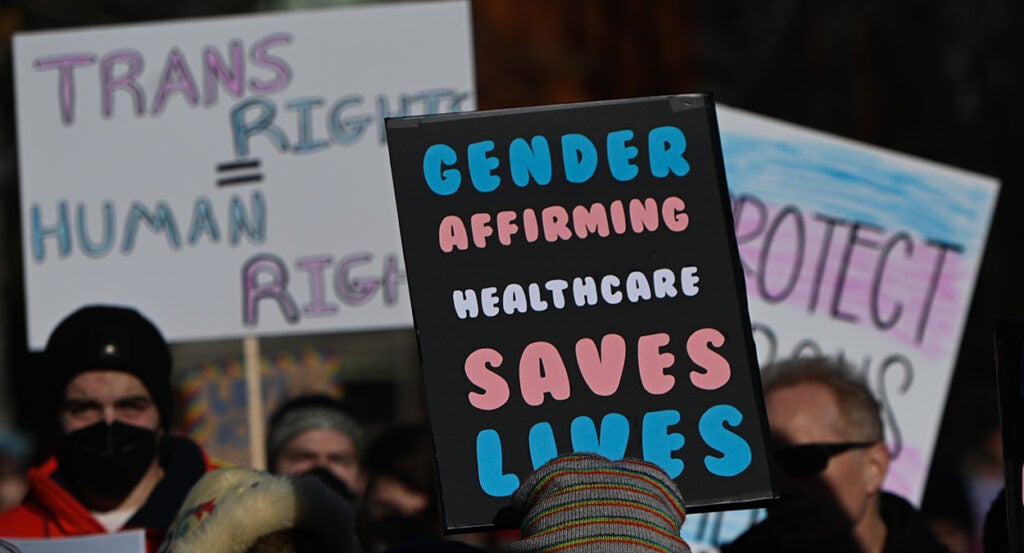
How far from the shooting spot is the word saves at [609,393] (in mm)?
2729

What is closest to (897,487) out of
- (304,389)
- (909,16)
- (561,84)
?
(304,389)

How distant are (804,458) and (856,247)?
1269 millimetres

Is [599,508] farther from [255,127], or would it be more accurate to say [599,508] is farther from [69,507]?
[255,127]

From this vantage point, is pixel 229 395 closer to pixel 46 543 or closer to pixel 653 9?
pixel 46 543

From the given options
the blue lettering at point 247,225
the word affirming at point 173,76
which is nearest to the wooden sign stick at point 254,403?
the blue lettering at point 247,225

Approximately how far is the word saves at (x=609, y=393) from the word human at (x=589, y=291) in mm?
65

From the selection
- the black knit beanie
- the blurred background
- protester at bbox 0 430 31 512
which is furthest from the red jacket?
the blurred background

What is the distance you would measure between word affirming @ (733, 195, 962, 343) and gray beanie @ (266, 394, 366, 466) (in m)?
1.15

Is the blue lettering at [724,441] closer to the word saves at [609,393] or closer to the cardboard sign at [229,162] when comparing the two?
the word saves at [609,393]

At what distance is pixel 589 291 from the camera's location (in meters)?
2.82

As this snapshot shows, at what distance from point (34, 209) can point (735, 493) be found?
261 cm

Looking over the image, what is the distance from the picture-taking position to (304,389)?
24.8 feet

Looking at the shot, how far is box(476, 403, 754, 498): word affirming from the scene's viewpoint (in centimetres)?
272

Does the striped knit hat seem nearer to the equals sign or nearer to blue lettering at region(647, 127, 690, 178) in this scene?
blue lettering at region(647, 127, 690, 178)
